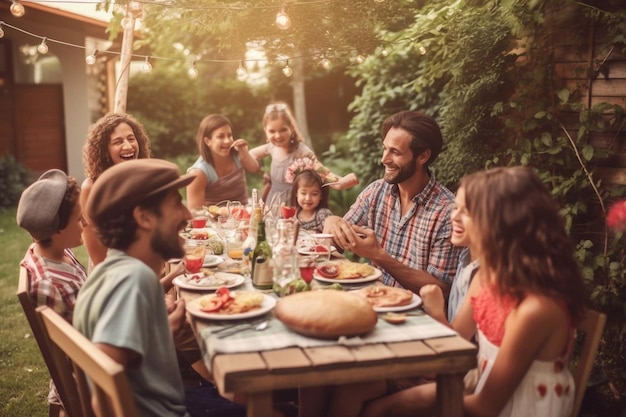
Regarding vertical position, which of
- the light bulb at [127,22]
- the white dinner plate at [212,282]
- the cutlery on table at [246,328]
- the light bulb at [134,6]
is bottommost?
the white dinner plate at [212,282]

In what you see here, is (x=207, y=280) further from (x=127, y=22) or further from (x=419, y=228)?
(x=127, y=22)

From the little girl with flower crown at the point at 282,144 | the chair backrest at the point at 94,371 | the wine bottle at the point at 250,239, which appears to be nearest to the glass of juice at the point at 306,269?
the wine bottle at the point at 250,239

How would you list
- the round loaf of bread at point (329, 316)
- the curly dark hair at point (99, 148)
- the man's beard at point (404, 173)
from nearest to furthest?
the round loaf of bread at point (329, 316)
the man's beard at point (404, 173)
the curly dark hair at point (99, 148)

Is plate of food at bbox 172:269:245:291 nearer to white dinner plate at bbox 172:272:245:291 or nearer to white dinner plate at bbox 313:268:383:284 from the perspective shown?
white dinner plate at bbox 172:272:245:291

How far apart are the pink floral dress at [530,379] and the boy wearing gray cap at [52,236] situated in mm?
1638

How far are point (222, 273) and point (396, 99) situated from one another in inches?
171

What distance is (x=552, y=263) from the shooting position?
2.14 metres

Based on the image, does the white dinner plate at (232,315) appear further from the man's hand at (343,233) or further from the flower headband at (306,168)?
the flower headband at (306,168)

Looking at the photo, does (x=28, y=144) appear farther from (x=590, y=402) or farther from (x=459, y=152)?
(x=590, y=402)

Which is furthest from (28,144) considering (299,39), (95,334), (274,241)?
(95,334)

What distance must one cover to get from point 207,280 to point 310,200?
6.93 feet

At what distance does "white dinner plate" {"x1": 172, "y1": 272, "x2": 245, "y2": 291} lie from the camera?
278 centimetres

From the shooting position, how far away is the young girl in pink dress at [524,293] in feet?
6.86

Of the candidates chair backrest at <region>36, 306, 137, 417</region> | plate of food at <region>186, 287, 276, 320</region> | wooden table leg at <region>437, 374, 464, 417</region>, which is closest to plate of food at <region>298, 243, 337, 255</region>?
plate of food at <region>186, 287, 276, 320</region>
